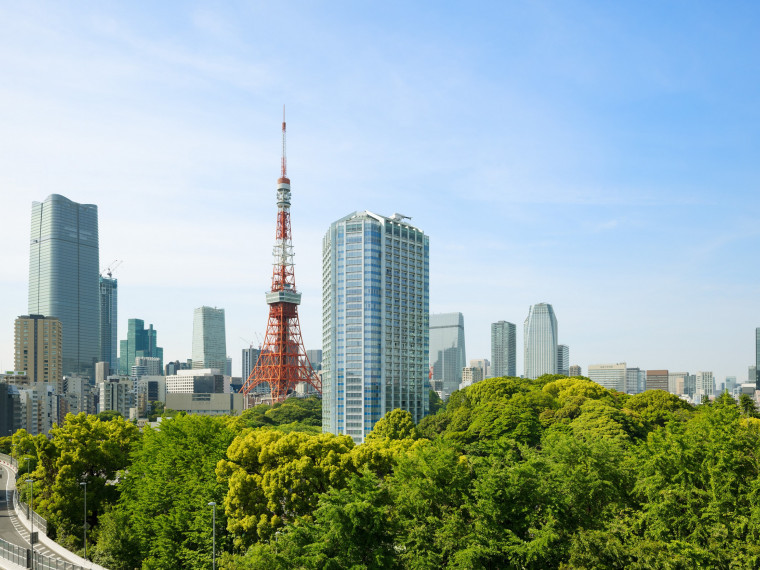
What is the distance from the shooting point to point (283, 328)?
546 ft

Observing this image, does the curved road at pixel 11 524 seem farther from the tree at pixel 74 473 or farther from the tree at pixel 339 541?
the tree at pixel 339 541

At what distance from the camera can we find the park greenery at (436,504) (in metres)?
26.7

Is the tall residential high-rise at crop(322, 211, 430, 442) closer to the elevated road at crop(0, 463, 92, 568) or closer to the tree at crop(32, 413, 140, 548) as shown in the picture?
the elevated road at crop(0, 463, 92, 568)

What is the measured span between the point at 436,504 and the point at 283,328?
5488 inches

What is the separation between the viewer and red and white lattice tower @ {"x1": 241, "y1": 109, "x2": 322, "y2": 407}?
164000 mm

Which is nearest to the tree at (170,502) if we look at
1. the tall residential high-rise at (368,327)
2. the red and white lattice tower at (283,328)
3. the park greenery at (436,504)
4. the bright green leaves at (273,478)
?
the park greenery at (436,504)

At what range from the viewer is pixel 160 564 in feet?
119

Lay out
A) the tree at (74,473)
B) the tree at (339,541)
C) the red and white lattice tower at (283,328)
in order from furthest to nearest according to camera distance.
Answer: the red and white lattice tower at (283,328), the tree at (74,473), the tree at (339,541)

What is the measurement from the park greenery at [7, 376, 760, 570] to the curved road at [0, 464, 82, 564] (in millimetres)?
2936

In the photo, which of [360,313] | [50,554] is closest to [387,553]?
[50,554]

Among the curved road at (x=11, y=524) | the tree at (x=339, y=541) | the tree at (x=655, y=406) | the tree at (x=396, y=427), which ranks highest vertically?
the tree at (x=339, y=541)

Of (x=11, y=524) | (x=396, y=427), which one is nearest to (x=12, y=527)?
(x=11, y=524)

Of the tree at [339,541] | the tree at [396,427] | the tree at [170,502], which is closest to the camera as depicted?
the tree at [339,541]

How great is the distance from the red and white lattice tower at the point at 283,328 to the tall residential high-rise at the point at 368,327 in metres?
44.9
